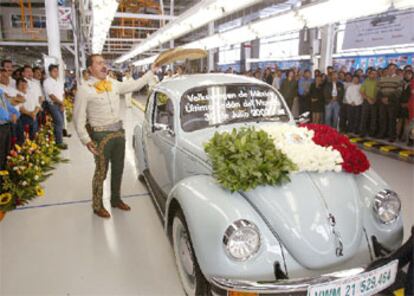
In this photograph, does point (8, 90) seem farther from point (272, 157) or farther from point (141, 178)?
point (272, 157)

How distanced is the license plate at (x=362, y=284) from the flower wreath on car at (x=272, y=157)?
745mm

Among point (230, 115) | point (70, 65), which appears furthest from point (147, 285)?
point (70, 65)

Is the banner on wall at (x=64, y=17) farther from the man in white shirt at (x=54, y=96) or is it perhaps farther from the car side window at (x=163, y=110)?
the car side window at (x=163, y=110)

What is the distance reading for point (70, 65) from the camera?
45.9 metres

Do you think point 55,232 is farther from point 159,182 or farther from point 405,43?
point 405,43

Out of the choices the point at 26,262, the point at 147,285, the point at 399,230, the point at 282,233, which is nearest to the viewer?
the point at 282,233

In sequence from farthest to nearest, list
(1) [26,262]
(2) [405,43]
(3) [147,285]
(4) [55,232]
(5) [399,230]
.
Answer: (2) [405,43] < (4) [55,232] < (1) [26,262] < (3) [147,285] < (5) [399,230]

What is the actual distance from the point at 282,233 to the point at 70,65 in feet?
162

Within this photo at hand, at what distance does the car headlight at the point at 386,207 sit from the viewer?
7.93 ft

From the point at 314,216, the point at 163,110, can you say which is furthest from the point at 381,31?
the point at 314,216

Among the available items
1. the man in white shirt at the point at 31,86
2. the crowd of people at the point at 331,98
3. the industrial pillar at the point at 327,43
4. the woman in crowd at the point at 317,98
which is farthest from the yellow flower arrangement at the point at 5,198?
the industrial pillar at the point at 327,43

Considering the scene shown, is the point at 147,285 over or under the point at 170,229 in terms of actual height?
under

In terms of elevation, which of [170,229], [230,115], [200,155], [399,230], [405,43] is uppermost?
[405,43]

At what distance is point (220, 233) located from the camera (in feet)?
6.88
